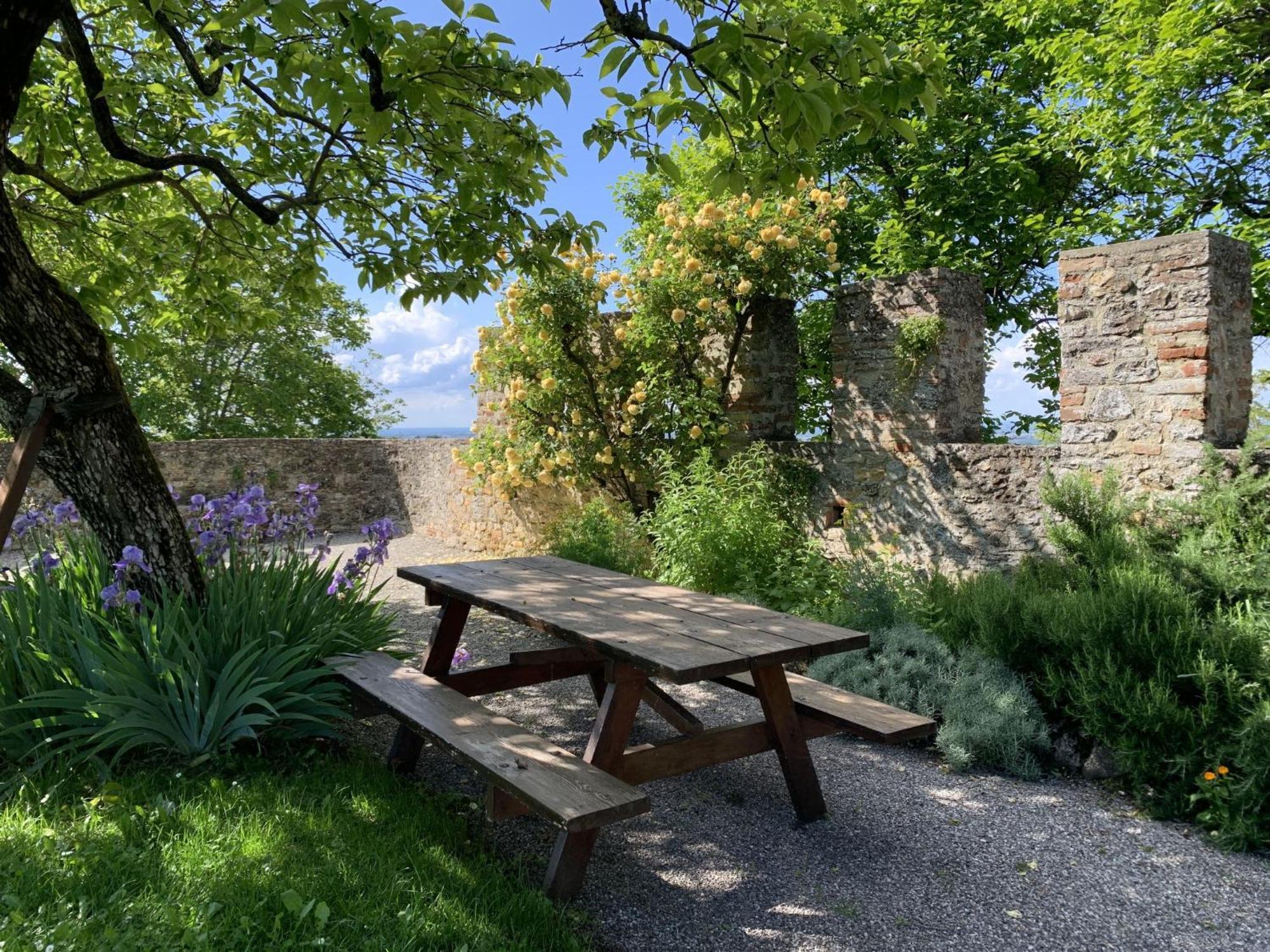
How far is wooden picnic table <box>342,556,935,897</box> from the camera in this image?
2459 millimetres

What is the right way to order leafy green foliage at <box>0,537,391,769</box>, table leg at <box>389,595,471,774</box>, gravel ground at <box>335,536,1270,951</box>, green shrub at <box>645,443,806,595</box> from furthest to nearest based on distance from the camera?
green shrub at <box>645,443,806,595</box> < table leg at <box>389,595,471,774</box> < leafy green foliage at <box>0,537,391,769</box> < gravel ground at <box>335,536,1270,951</box>

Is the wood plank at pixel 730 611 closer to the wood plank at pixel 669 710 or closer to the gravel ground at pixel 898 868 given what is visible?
the wood plank at pixel 669 710

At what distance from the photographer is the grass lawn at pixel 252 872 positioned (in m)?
2.10

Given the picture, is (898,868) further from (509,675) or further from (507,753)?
(509,675)

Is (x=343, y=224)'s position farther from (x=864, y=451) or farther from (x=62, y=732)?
→ (x=864, y=451)

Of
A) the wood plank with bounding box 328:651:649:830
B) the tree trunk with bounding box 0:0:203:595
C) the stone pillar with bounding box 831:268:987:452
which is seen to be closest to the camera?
the wood plank with bounding box 328:651:649:830

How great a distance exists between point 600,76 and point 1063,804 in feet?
10.9

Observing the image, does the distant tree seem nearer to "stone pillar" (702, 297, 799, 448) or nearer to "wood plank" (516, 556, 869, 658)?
"wood plank" (516, 556, 869, 658)

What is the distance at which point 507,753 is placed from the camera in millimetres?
2559

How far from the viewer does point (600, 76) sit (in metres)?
3.05

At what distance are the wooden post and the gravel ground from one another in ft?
5.54

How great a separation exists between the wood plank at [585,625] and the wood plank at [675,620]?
39mm

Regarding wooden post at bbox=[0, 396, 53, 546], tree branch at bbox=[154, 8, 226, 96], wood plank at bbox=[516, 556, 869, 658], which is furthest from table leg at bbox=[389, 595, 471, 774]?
tree branch at bbox=[154, 8, 226, 96]

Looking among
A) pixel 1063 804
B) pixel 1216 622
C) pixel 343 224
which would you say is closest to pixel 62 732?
pixel 343 224
